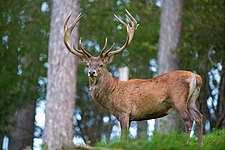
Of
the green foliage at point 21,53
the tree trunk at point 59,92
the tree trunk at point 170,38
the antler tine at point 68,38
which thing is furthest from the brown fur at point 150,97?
the green foliage at point 21,53

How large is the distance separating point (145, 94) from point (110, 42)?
475 inches

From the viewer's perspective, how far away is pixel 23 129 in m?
22.6

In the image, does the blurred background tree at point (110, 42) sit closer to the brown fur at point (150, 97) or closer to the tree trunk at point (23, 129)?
the tree trunk at point (23, 129)

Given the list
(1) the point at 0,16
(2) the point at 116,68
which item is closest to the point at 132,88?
(1) the point at 0,16

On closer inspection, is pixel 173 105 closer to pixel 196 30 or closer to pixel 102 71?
pixel 102 71

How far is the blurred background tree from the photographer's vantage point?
58.5 ft

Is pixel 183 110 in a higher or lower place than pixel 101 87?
lower

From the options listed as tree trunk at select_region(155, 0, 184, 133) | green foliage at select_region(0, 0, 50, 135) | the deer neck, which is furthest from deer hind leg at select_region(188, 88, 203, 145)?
green foliage at select_region(0, 0, 50, 135)

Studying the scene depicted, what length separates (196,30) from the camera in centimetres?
1800

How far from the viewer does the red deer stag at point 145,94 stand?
9.41 meters

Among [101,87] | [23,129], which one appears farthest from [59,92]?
[23,129]

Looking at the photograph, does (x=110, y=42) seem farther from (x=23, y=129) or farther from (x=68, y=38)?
(x=68, y=38)

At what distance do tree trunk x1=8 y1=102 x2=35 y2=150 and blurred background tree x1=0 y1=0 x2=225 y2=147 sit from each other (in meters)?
0.07

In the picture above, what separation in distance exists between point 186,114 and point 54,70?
5.95 meters
